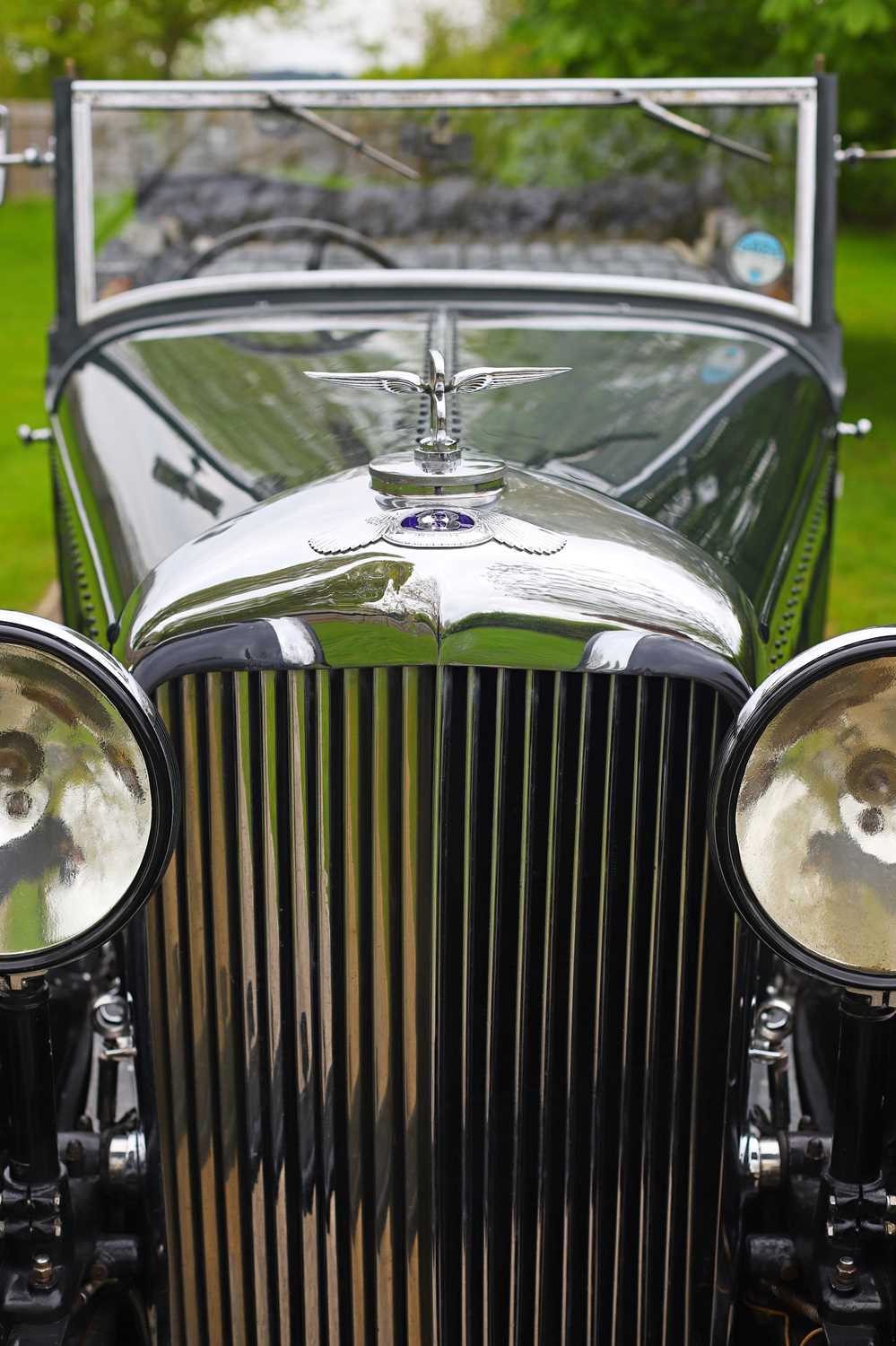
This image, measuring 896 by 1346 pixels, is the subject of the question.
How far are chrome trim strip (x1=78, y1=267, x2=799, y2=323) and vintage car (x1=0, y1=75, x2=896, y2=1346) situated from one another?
0.77 m

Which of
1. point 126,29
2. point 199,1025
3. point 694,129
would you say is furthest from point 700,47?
point 126,29

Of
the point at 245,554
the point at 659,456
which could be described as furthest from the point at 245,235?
the point at 245,554

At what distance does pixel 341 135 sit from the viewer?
3332 mm

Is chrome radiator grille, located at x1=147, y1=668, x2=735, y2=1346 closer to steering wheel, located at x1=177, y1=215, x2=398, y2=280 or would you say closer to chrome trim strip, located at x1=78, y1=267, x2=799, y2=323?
chrome trim strip, located at x1=78, y1=267, x2=799, y2=323

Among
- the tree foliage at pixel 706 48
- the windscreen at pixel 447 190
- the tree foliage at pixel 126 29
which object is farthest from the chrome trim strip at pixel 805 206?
the tree foliage at pixel 126 29

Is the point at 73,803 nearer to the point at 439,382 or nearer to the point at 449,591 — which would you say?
the point at 449,591

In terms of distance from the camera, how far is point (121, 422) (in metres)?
2.57

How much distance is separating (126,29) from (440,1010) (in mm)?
21674

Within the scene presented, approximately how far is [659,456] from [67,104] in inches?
69.7

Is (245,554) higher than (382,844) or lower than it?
higher

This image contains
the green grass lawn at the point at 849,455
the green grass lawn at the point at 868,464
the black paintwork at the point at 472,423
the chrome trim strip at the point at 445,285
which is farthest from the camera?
the green grass lawn at the point at 849,455

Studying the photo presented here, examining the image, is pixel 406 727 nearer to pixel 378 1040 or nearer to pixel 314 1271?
pixel 378 1040

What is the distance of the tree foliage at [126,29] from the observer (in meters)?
20.4

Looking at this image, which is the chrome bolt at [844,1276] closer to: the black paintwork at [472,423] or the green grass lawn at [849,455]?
the black paintwork at [472,423]
